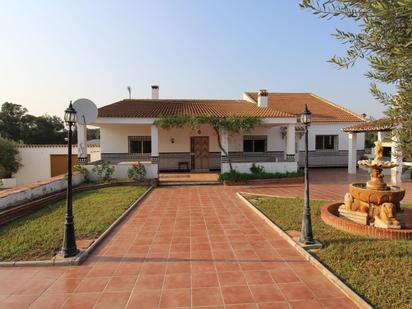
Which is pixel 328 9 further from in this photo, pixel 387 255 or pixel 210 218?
pixel 210 218

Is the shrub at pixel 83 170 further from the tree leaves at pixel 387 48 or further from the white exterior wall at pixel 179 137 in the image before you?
the tree leaves at pixel 387 48

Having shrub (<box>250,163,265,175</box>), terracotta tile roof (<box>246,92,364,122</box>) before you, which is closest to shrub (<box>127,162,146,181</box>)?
shrub (<box>250,163,265,175</box>)

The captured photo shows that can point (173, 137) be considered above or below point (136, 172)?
above

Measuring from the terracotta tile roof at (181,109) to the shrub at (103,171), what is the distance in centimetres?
275

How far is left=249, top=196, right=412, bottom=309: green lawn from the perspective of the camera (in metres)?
3.48

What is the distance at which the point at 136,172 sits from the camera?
1298 centimetres

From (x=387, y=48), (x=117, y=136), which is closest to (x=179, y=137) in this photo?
(x=117, y=136)

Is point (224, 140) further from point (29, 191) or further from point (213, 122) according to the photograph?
point (29, 191)

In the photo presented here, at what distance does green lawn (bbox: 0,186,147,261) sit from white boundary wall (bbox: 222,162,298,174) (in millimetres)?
5661

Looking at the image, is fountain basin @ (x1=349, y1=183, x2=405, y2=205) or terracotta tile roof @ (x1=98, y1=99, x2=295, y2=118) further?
terracotta tile roof @ (x1=98, y1=99, x2=295, y2=118)

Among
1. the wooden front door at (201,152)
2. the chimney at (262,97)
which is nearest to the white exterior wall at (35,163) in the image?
the wooden front door at (201,152)

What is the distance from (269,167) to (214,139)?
4698mm

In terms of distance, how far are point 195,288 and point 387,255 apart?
3479mm

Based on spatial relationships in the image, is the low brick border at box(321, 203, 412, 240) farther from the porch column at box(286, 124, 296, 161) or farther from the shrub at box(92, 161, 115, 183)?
the shrub at box(92, 161, 115, 183)
